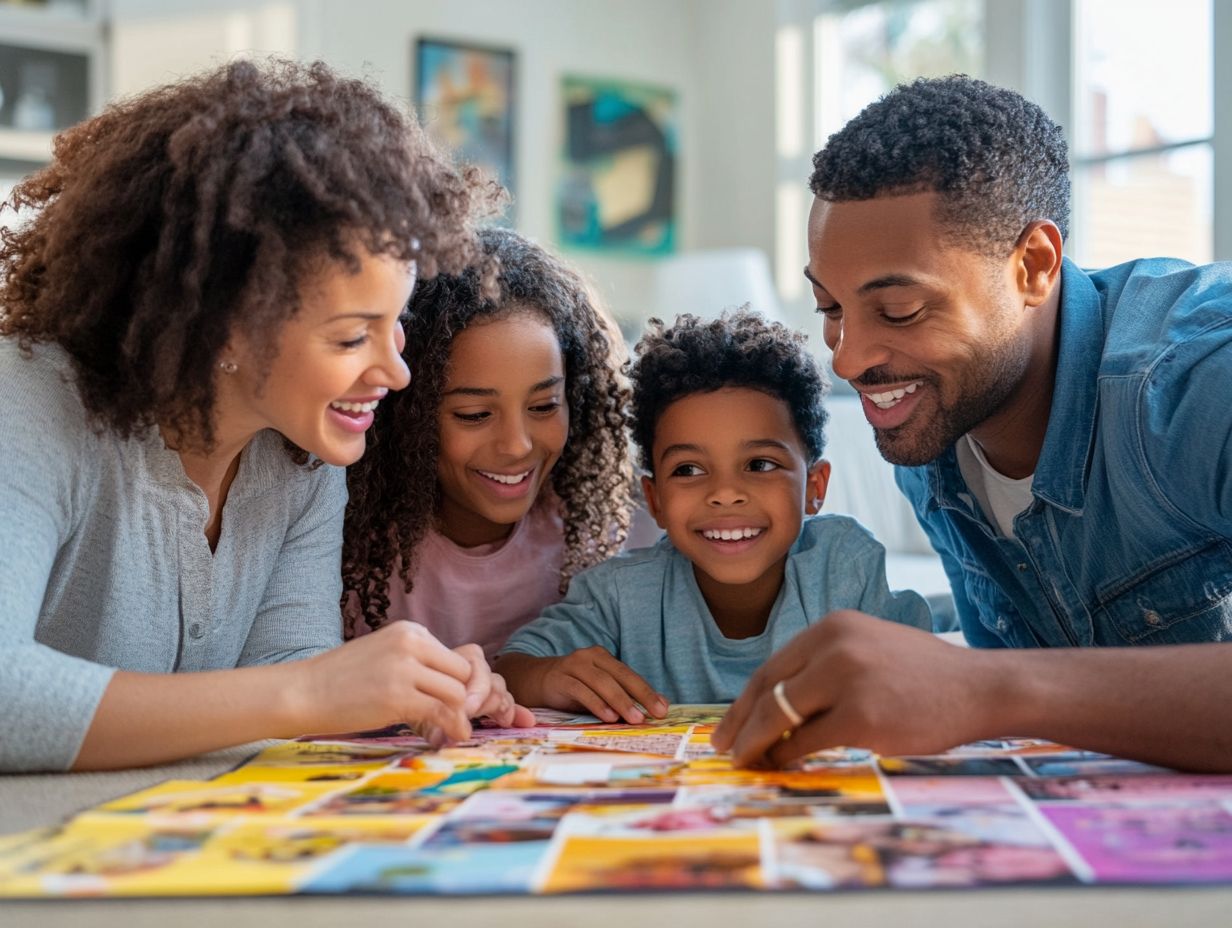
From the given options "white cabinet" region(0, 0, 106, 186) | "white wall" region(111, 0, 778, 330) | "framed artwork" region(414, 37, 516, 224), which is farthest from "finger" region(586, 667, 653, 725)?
"framed artwork" region(414, 37, 516, 224)

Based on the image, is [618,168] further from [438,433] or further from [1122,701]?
[1122,701]

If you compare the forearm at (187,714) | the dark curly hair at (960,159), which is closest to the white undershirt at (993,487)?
the dark curly hair at (960,159)

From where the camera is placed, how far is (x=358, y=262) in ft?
3.88

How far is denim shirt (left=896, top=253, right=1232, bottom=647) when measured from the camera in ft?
4.08

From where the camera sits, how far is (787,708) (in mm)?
938

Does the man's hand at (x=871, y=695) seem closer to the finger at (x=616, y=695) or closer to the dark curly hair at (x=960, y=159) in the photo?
the finger at (x=616, y=695)

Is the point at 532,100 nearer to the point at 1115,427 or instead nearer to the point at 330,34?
the point at 330,34

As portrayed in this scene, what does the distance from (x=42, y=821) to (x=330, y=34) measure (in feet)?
14.3

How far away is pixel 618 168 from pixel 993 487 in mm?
4014

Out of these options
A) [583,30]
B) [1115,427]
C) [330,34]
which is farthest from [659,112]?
[1115,427]

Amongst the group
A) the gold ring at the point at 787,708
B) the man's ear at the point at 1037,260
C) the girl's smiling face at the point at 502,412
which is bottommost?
the gold ring at the point at 787,708

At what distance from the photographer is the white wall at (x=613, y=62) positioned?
477cm

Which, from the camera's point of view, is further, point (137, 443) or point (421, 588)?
point (421, 588)

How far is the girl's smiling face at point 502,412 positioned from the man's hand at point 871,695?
0.74 meters
